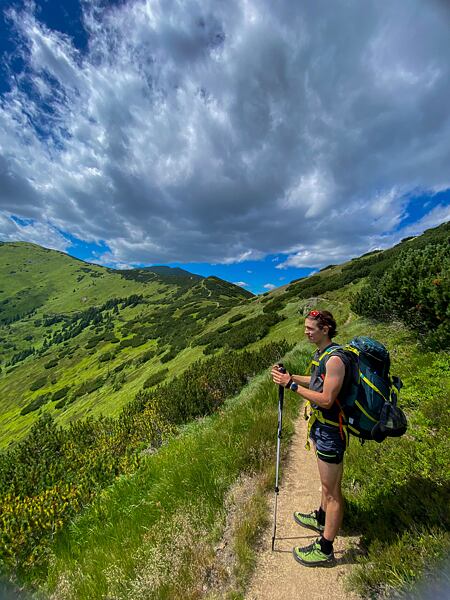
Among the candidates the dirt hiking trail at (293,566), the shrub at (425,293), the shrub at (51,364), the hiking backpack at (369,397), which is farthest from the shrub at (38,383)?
the hiking backpack at (369,397)

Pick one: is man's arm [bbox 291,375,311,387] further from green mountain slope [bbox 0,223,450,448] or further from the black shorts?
green mountain slope [bbox 0,223,450,448]

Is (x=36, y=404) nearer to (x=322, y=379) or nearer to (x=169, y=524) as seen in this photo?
(x=169, y=524)

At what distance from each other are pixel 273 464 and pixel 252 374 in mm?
8301

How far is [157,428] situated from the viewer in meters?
9.98

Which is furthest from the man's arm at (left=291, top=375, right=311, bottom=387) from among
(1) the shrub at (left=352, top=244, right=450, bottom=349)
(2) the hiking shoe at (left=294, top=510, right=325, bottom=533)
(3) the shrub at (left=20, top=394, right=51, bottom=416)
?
(3) the shrub at (left=20, top=394, right=51, bottom=416)

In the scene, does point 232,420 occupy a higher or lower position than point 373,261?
lower

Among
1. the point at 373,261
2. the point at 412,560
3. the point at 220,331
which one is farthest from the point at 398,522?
the point at 373,261

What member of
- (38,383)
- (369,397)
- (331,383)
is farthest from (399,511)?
(38,383)

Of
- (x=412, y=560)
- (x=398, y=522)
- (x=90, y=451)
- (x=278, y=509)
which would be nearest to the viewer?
(x=412, y=560)

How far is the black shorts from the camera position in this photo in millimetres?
3422

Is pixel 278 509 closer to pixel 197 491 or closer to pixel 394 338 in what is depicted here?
pixel 197 491

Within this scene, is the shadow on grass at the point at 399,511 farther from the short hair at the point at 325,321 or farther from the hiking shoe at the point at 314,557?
the short hair at the point at 325,321

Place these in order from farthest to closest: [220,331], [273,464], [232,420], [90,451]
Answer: [220,331] < [90,451] < [232,420] < [273,464]

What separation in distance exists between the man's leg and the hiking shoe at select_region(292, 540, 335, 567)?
24 centimetres
